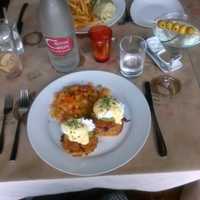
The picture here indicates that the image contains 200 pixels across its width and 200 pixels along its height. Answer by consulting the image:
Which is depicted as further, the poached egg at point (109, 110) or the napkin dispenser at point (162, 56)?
the napkin dispenser at point (162, 56)

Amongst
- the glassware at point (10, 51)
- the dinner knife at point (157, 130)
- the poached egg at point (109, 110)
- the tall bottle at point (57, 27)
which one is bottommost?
the dinner knife at point (157, 130)

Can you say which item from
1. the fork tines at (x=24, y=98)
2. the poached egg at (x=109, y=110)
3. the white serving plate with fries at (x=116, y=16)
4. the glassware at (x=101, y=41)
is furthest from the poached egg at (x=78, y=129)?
the white serving plate with fries at (x=116, y=16)

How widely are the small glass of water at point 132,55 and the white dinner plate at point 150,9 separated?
0.39 feet

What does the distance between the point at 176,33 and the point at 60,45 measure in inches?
13.0

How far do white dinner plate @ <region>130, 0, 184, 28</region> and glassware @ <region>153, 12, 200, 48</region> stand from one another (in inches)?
3.7

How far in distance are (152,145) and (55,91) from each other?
301 millimetres

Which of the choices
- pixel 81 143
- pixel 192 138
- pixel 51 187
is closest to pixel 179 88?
pixel 192 138

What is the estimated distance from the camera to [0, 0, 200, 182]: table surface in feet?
2.16

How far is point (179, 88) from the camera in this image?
0.80 m

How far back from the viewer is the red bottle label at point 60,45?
2.65ft

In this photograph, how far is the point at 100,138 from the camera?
2.36 feet

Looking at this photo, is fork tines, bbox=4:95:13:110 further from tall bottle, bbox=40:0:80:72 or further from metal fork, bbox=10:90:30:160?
tall bottle, bbox=40:0:80:72

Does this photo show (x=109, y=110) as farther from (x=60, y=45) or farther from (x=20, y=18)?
(x=20, y=18)

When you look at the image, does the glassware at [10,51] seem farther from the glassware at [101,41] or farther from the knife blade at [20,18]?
the glassware at [101,41]
